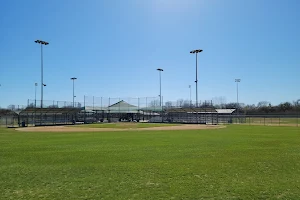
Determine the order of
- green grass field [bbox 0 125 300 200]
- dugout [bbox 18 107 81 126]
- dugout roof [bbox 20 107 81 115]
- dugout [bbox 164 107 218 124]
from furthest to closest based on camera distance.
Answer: dugout [bbox 164 107 218 124] < dugout [bbox 18 107 81 126] < dugout roof [bbox 20 107 81 115] < green grass field [bbox 0 125 300 200]

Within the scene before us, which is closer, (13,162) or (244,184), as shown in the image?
(244,184)

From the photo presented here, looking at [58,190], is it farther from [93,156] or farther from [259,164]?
[259,164]

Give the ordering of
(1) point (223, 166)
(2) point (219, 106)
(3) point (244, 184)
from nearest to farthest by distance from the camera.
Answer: (3) point (244, 184) → (1) point (223, 166) → (2) point (219, 106)

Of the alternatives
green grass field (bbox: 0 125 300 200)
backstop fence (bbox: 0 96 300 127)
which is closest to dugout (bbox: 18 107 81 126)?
backstop fence (bbox: 0 96 300 127)

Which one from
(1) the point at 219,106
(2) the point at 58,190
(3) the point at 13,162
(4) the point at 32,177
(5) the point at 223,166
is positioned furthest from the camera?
(1) the point at 219,106

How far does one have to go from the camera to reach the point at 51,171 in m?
10.8

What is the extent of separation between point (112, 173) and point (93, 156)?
4.25 m

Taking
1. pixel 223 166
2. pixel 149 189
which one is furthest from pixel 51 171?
pixel 223 166

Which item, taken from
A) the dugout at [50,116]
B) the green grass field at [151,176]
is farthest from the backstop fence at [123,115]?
the green grass field at [151,176]

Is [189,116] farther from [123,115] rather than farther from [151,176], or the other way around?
[151,176]

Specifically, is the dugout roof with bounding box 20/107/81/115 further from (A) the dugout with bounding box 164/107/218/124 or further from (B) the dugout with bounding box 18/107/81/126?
(A) the dugout with bounding box 164/107/218/124

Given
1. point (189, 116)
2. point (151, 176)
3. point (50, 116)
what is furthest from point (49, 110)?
Result: point (151, 176)

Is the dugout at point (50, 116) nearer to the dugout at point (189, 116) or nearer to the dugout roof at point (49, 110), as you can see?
the dugout roof at point (49, 110)

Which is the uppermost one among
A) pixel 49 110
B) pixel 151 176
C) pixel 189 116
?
pixel 49 110
